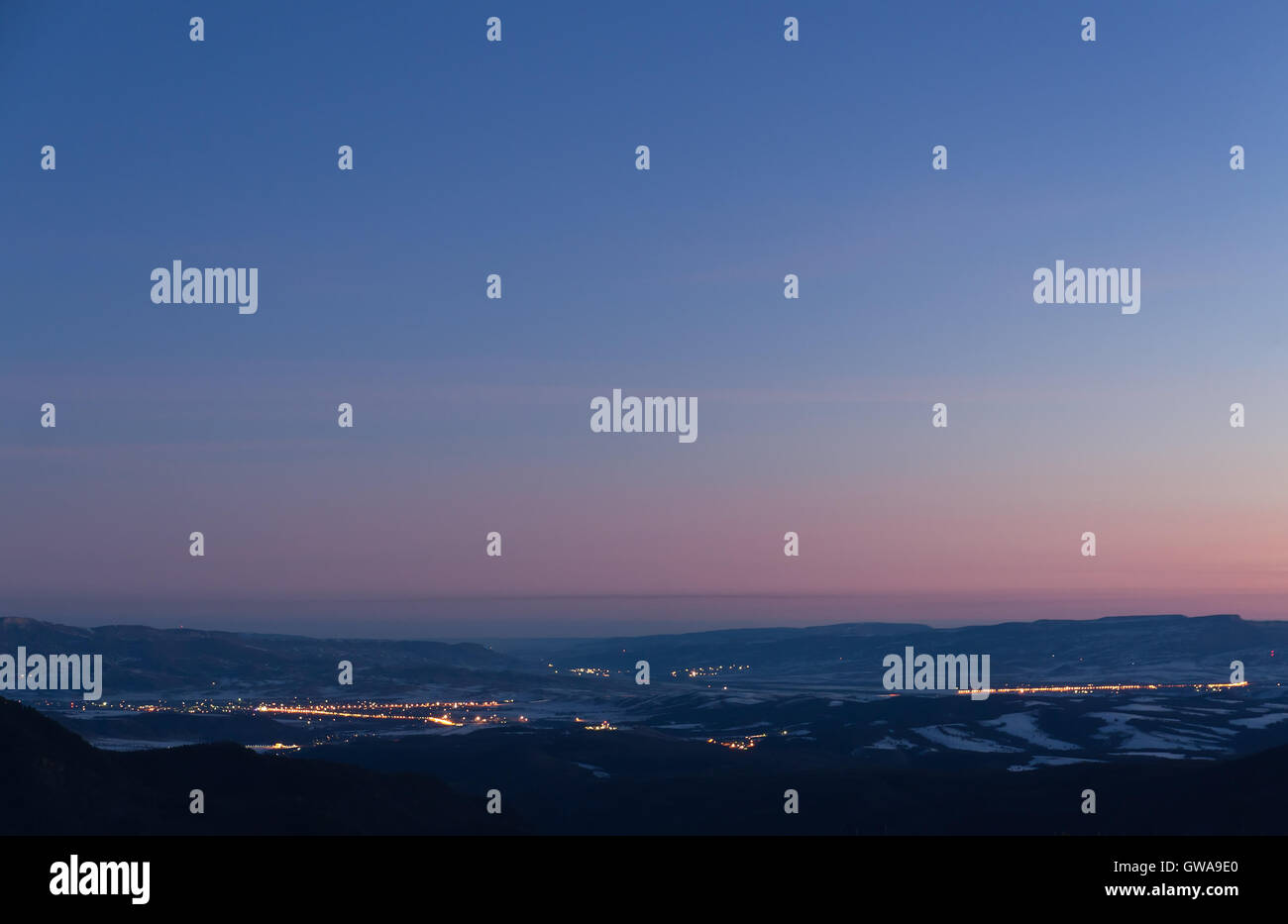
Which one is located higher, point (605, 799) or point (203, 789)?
point (203, 789)

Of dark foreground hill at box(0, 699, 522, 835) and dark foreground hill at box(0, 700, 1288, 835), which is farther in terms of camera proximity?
dark foreground hill at box(0, 700, 1288, 835)

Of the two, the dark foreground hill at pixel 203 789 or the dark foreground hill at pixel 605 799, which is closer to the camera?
the dark foreground hill at pixel 203 789

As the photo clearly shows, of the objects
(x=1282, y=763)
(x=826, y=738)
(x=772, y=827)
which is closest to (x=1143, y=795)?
Result: (x=1282, y=763)

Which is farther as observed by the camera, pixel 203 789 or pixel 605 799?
pixel 605 799
